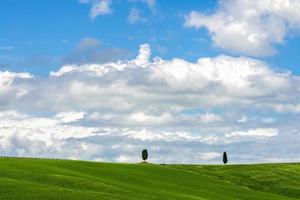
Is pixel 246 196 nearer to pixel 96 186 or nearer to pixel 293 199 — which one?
pixel 293 199

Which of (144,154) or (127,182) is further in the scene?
(144,154)

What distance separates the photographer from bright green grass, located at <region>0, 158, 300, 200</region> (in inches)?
2307

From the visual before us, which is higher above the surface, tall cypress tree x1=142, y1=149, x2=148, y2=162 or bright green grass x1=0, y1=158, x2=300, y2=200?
tall cypress tree x1=142, y1=149, x2=148, y2=162

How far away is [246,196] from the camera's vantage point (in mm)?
84562

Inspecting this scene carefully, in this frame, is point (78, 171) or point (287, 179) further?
point (287, 179)

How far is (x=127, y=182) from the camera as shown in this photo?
77.6 m

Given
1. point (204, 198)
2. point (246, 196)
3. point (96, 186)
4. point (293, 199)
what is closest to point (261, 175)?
point (293, 199)

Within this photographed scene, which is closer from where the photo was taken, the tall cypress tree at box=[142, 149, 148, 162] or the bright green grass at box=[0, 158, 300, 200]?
the bright green grass at box=[0, 158, 300, 200]

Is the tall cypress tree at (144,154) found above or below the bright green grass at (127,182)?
above

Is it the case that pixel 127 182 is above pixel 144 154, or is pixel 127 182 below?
below

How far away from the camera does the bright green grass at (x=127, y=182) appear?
5859 cm

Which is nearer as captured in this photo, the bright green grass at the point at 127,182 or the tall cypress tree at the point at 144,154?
the bright green grass at the point at 127,182

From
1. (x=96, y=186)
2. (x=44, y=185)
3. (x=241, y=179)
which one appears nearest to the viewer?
(x=44, y=185)

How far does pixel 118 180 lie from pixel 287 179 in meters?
42.4
